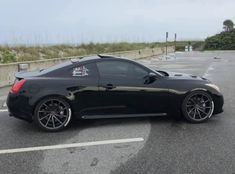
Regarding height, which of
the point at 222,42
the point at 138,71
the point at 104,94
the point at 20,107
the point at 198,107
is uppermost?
the point at 138,71

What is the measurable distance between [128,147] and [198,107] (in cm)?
211

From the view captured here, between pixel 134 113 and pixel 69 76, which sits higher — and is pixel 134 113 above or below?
below

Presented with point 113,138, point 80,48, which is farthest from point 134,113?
point 80,48

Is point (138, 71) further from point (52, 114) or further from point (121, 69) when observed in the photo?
point (52, 114)

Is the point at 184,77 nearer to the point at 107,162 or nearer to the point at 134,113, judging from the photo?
Answer: the point at 134,113

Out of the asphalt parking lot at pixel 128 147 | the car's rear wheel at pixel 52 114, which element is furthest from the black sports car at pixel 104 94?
the asphalt parking lot at pixel 128 147

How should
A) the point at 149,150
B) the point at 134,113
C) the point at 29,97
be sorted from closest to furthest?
the point at 149,150
the point at 29,97
the point at 134,113

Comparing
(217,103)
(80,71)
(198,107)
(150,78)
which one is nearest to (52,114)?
(80,71)

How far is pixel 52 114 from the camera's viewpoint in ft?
21.5

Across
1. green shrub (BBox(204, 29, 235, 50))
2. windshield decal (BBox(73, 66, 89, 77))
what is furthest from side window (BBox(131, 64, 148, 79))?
green shrub (BBox(204, 29, 235, 50))

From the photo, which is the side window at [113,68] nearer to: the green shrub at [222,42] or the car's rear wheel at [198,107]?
the car's rear wheel at [198,107]

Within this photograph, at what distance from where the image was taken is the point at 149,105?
22.7 feet

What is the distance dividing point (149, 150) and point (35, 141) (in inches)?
76.5

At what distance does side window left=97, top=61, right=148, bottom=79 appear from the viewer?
22.7ft
